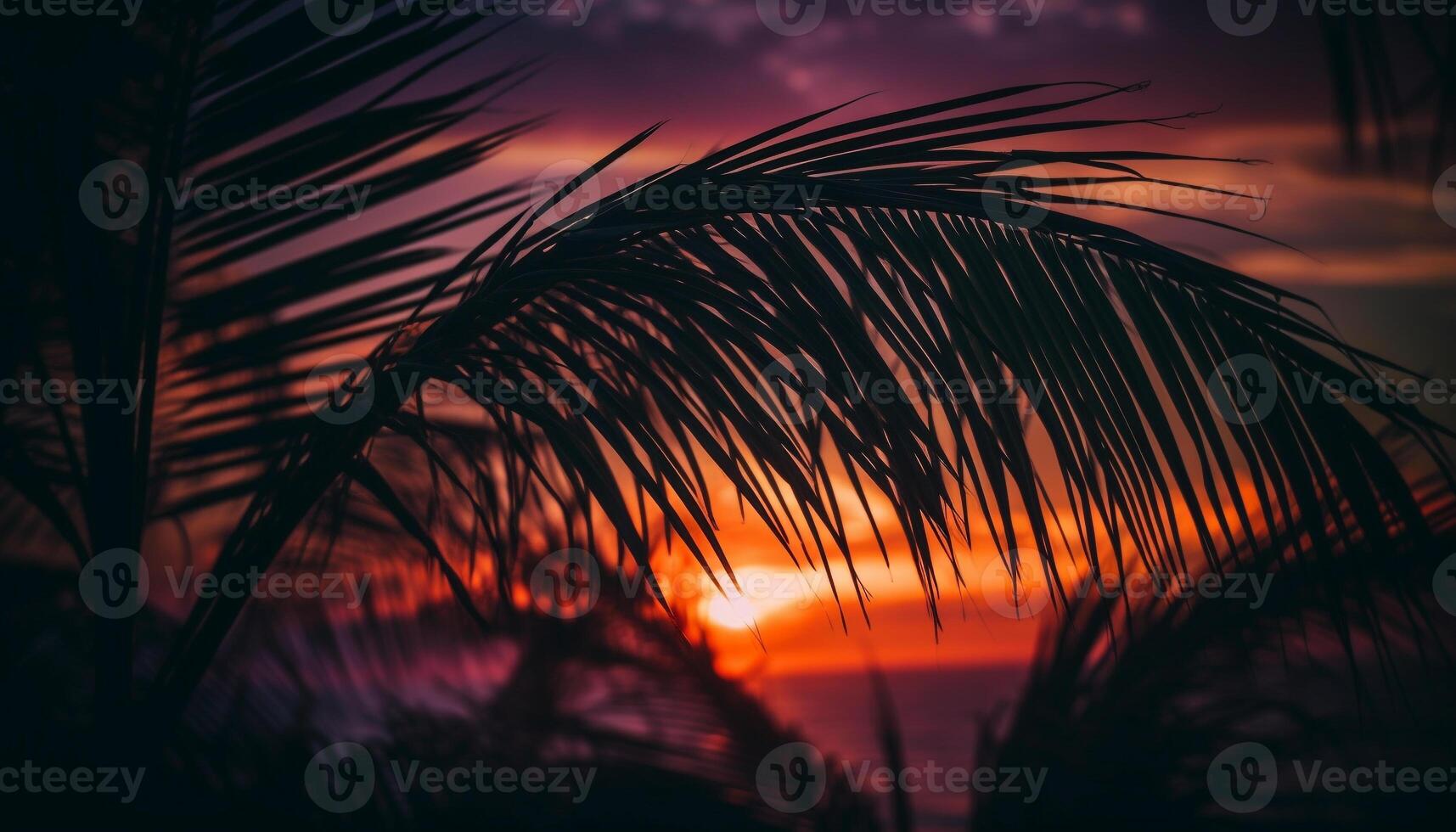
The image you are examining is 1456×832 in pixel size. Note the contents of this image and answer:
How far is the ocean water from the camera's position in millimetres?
2961

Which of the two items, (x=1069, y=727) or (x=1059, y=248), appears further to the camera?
(x=1069, y=727)

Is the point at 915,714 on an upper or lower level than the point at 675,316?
upper

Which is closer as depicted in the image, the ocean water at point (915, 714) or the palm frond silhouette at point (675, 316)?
the palm frond silhouette at point (675, 316)

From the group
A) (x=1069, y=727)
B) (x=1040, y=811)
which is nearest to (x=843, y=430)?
(x=1069, y=727)

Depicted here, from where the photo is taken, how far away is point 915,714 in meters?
11.6

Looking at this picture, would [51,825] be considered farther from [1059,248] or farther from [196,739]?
[1059,248]

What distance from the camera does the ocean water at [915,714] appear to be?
2.96m

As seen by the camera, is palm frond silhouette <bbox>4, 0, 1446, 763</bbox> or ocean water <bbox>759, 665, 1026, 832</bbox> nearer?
palm frond silhouette <bbox>4, 0, 1446, 763</bbox>

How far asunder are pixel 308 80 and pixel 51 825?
3.76 feet

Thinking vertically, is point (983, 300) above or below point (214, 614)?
→ above

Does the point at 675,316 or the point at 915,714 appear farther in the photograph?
the point at 915,714

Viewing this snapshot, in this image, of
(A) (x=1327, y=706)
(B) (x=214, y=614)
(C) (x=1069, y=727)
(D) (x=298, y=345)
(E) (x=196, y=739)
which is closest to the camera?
(B) (x=214, y=614)

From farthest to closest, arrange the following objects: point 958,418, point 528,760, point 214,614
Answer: point 528,760 < point 214,614 < point 958,418

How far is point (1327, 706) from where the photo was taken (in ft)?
8.94
